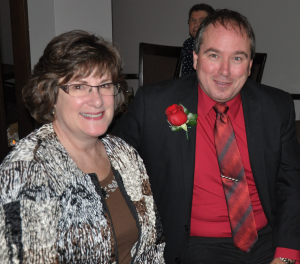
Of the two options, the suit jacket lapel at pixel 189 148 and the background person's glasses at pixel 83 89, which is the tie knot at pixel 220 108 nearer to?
the suit jacket lapel at pixel 189 148

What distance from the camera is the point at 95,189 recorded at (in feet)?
4.33

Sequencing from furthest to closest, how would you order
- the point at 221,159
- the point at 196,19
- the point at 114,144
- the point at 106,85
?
the point at 196,19 → the point at 221,159 → the point at 114,144 → the point at 106,85

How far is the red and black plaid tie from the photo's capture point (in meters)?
1.68

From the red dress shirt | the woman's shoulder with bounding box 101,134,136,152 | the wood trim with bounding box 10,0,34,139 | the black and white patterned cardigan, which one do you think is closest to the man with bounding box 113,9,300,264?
the red dress shirt

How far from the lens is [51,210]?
1152 millimetres

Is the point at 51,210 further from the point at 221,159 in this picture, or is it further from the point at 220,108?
the point at 220,108

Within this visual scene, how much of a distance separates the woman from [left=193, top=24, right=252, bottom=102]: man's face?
0.48 m

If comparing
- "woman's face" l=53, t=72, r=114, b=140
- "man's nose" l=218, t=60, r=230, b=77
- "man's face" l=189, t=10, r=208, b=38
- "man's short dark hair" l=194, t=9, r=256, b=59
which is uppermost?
"man's short dark hair" l=194, t=9, r=256, b=59

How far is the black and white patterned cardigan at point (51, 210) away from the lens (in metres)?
1.08

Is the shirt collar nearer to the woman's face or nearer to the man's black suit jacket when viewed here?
the man's black suit jacket

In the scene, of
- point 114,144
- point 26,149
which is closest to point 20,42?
point 114,144

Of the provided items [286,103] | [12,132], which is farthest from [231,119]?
[12,132]

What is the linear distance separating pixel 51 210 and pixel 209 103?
0.98m

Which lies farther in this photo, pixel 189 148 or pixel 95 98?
pixel 189 148
